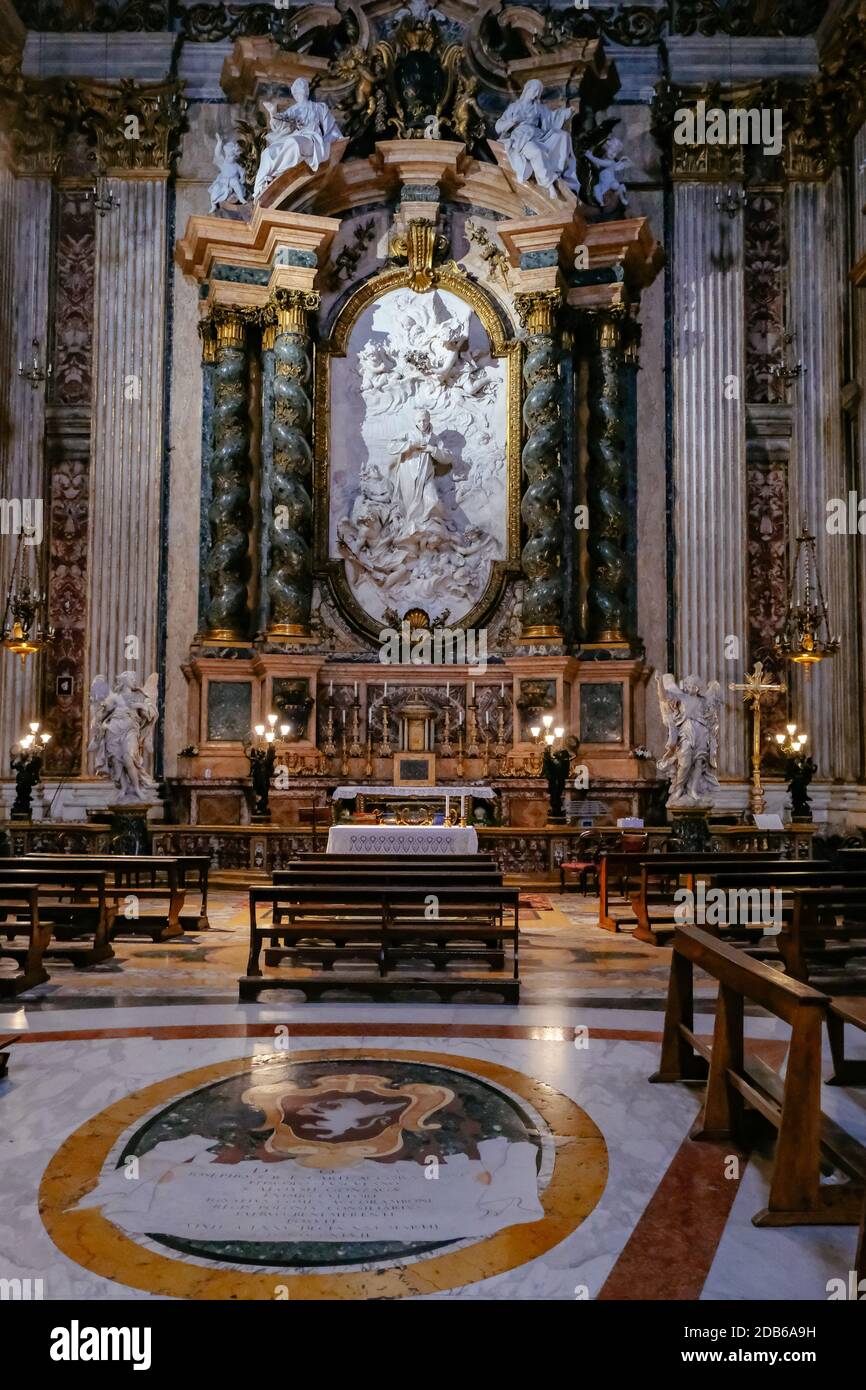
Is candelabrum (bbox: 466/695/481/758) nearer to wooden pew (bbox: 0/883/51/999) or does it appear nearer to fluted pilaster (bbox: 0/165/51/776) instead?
fluted pilaster (bbox: 0/165/51/776)

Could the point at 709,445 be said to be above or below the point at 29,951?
above

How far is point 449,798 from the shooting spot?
15719 millimetres

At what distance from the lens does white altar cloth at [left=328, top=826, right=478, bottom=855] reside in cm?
1214

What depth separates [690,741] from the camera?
1450cm

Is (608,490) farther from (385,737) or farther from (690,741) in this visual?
(385,737)

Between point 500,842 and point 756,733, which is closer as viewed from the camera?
point 500,842

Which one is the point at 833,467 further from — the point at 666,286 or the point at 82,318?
the point at 82,318

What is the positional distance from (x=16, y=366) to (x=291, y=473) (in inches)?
201

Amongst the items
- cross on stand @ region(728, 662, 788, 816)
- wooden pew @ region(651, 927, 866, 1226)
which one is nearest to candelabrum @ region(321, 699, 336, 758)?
cross on stand @ region(728, 662, 788, 816)

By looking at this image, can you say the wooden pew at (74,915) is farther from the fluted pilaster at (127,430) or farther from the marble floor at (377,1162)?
the fluted pilaster at (127,430)

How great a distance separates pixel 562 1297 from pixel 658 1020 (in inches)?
147

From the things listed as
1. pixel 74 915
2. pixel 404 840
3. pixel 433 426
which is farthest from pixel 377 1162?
pixel 433 426

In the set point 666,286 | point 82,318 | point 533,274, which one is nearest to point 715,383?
point 666,286

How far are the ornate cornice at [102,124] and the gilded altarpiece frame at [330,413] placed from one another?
391 cm
